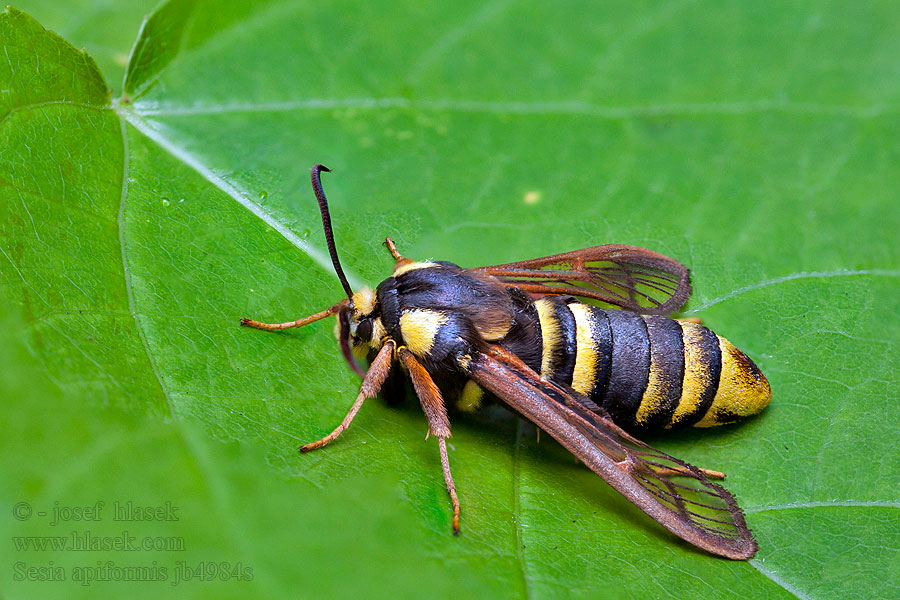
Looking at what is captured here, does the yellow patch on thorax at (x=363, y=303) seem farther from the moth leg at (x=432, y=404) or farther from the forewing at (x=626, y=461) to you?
the forewing at (x=626, y=461)

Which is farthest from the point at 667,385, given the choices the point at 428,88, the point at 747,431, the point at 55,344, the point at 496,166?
the point at 55,344

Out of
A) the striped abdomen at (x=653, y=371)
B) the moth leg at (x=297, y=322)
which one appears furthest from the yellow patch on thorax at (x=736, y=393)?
the moth leg at (x=297, y=322)

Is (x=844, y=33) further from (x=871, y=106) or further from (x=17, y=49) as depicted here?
(x=17, y=49)

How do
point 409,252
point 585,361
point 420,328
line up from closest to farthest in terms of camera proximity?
point 420,328 → point 585,361 → point 409,252

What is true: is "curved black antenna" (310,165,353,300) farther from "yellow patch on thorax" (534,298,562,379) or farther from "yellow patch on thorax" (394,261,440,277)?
"yellow patch on thorax" (534,298,562,379)

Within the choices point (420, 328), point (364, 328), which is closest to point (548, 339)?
point (420, 328)

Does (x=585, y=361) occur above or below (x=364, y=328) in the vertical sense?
above

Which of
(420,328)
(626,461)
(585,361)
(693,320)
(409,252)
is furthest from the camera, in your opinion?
(409,252)

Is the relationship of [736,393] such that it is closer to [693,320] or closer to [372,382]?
[693,320]
